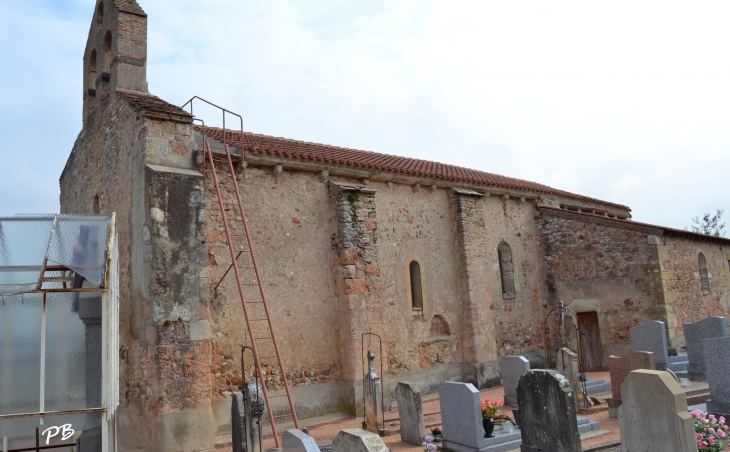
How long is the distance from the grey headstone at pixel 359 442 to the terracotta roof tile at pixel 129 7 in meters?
10.1

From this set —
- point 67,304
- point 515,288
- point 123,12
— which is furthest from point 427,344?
point 123,12

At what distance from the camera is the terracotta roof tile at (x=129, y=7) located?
11.3m

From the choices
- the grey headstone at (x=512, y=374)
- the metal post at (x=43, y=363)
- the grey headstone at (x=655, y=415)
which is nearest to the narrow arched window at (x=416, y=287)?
the grey headstone at (x=512, y=374)

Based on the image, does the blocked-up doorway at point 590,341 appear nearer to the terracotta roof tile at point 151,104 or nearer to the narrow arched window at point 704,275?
the narrow arched window at point 704,275

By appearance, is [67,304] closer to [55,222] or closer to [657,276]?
[55,222]

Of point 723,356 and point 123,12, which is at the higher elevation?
point 123,12

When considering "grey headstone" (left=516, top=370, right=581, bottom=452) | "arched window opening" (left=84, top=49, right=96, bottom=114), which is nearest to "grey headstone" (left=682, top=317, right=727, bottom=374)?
"grey headstone" (left=516, top=370, right=581, bottom=452)

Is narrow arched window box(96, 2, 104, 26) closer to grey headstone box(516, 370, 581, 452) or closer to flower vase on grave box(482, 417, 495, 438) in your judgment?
flower vase on grave box(482, 417, 495, 438)

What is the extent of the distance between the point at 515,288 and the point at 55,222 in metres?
12.5

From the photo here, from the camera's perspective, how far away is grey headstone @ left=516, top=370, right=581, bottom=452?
A: 20.5 feet

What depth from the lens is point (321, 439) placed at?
9.35m

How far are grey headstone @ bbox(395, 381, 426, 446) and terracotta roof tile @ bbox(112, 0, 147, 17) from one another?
365 inches

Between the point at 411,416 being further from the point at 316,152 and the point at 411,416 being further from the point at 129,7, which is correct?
the point at 129,7

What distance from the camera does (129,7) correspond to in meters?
11.4
